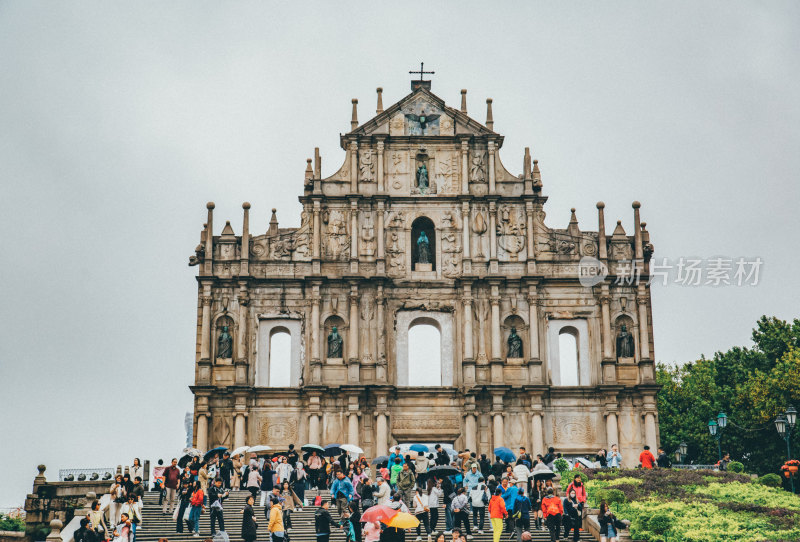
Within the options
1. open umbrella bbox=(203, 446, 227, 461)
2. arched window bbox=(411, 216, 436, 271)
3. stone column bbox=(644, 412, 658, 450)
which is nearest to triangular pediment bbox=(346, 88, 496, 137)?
arched window bbox=(411, 216, 436, 271)

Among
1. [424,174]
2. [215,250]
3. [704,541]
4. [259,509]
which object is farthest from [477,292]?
[704,541]

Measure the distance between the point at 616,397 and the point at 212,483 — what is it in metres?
20.8

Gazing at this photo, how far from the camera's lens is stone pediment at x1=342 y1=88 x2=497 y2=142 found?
166 ft

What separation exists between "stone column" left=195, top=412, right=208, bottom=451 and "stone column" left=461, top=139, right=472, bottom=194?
559 inches

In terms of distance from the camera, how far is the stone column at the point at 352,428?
4622 cm

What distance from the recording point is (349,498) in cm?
3200

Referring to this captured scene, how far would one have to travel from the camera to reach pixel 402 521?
2648 cm

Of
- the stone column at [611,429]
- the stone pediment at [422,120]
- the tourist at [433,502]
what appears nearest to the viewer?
the tourist at [433,502]

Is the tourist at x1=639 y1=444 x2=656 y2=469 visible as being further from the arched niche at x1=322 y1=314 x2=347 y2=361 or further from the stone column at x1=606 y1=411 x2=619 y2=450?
Result: the arched niche at x1=322 y1=314 x2=347 y2=361

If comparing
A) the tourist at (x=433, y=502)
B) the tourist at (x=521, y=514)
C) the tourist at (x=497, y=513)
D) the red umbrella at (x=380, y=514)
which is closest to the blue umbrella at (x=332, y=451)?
the tourist at (x=433, y=502)

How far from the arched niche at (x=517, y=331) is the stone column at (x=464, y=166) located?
568cm

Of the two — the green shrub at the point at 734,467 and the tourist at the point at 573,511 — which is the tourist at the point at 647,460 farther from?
the tourist at the point at 573,511

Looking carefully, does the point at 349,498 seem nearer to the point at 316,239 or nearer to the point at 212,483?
the point at 212,483

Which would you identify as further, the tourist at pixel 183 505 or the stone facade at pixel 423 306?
the stone facade at pixel 423 306
